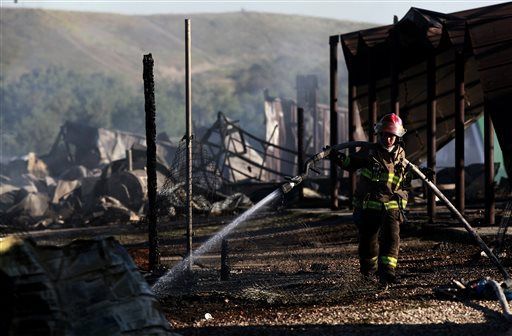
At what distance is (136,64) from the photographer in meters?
121

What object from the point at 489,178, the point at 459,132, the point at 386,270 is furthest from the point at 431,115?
the point at 386,270

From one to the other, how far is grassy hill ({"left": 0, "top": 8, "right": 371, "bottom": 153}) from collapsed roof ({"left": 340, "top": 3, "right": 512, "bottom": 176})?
42.5m

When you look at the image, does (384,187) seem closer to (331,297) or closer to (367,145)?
(367,145)

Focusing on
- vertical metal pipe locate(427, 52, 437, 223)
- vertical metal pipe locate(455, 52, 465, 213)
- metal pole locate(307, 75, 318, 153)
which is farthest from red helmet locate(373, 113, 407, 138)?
metal pole locate(307, 75, 318, 153)

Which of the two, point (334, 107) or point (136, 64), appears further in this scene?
point (136, 64)

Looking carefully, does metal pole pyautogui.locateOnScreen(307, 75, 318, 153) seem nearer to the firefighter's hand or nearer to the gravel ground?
the gravel ground

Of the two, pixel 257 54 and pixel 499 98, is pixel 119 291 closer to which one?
pixel 499 98

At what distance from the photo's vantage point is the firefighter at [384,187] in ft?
32.4

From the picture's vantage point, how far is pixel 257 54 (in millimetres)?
145875

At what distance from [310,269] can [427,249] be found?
2.29 metres

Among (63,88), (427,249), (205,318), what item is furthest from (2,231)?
(63,88)

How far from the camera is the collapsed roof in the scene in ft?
42.3

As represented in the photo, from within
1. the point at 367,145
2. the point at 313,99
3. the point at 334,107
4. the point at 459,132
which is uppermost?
the point at 313,99

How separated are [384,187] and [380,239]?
1.66ft
